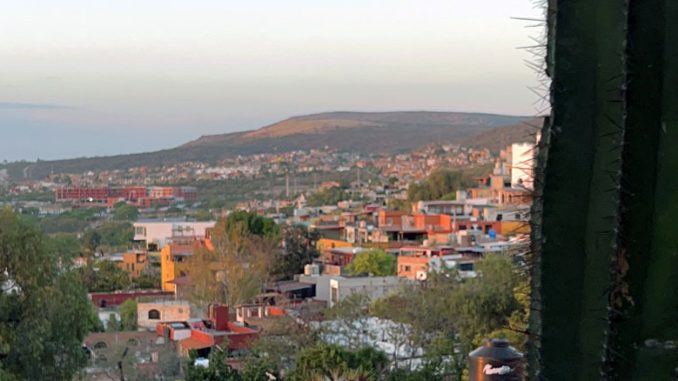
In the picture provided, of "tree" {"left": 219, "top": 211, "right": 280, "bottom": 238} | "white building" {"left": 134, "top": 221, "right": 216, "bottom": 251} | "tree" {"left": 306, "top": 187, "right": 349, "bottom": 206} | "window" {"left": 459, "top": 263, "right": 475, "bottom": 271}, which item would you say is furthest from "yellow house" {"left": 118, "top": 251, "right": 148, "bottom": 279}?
"tree" {"left": 306, "top": 187, "right": 349, "bottom": 206}

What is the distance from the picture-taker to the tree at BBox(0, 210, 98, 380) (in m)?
11.0

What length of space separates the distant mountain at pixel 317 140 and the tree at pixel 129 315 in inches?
3247

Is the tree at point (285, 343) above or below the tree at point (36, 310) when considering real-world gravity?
below

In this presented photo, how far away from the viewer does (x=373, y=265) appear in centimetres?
2898

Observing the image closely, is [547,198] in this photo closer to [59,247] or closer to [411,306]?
[59,247]

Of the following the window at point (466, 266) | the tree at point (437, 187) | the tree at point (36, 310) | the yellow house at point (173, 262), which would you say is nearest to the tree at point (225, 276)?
the yellow house at point (173, 262)

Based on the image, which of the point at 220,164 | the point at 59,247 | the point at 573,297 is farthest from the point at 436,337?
the point at 220,164

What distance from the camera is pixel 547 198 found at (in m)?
2.30

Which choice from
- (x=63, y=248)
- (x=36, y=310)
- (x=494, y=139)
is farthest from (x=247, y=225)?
(x=494, y=139)

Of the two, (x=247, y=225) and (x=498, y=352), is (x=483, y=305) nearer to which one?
(x=498, y=352)

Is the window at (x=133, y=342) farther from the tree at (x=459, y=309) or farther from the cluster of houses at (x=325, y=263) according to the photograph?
the tree at (x=459, y=309)

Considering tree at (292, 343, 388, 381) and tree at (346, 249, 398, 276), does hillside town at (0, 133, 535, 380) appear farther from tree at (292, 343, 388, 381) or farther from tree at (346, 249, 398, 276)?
tree at (292, 343, 388, 381)

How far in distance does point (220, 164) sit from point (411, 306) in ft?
302

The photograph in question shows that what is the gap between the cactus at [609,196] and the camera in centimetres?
214
